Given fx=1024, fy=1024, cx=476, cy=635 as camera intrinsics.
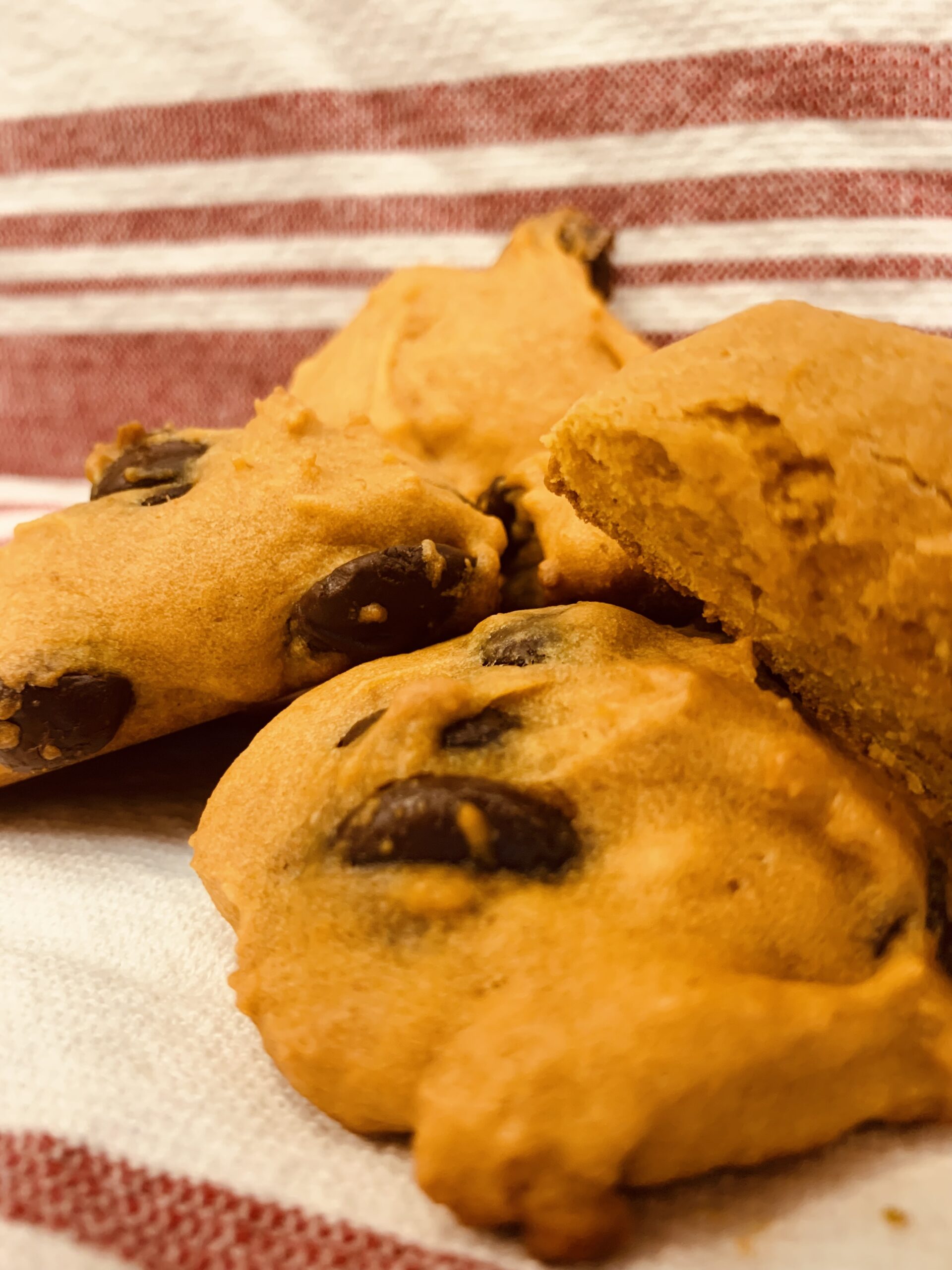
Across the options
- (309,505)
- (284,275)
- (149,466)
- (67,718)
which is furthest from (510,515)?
(284,275)

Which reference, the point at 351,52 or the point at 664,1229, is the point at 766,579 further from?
the point at 351,52

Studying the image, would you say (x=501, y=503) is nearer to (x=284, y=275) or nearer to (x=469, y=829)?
(x=469, y=829)

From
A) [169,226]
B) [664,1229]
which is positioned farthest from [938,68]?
[664,1229]

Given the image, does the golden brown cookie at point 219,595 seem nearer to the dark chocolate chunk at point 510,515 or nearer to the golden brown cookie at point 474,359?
the dark chocolate chunk at point 510,515

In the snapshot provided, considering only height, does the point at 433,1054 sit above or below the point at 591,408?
below

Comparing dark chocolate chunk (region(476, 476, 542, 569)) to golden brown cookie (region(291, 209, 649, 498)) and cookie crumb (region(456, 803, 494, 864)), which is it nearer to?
golden brown cookie (region(291, 209, 649, 498))

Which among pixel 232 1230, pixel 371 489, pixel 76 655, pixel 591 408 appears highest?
pixel 591 408
